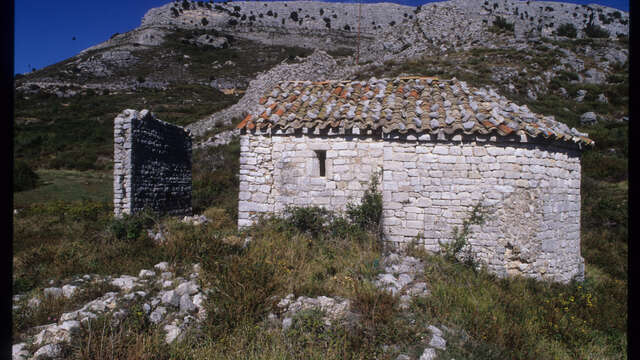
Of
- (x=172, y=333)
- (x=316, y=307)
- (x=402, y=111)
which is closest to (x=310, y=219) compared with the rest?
(x=316, y=307)

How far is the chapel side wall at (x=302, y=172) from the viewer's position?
7543mm

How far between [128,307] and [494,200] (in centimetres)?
715

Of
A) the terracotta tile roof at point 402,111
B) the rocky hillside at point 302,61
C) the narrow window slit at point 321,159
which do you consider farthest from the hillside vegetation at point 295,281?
the rocky hillside at point 302,61

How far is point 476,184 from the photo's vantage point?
6840 millimetres

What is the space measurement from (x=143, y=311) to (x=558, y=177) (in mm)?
8670

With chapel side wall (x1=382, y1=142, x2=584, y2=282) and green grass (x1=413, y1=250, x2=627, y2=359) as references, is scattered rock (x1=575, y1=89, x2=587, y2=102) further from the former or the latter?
green grass (x1=413, y1=250, x2=627, y2=359)

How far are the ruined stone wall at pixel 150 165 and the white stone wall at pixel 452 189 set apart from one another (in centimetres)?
363

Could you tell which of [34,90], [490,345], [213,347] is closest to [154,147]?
[213,347]

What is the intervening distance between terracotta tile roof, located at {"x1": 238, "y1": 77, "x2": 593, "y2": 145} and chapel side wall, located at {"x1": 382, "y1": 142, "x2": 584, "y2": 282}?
423 millimetres

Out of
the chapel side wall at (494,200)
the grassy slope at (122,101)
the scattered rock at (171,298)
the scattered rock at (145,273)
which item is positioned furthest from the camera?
the grassy slope at (122,101)

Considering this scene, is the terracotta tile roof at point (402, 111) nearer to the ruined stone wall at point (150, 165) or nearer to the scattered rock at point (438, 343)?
the ruined stone wall at point (150, 165)

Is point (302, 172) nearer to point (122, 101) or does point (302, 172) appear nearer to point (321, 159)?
point (321, 159)

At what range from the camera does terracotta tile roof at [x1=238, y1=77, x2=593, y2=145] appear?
6942 mm

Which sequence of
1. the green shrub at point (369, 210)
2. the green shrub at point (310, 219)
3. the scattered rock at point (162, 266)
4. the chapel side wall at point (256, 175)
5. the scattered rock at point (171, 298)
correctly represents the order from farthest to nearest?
1. the chapel side wall at point (256, 175)
2. the green shrub at point (310, 219)
3. the green shrub at point (369, 210)
4. the scattered rock at point (162, 266)
5. the scattered rock at point (171, 298)
